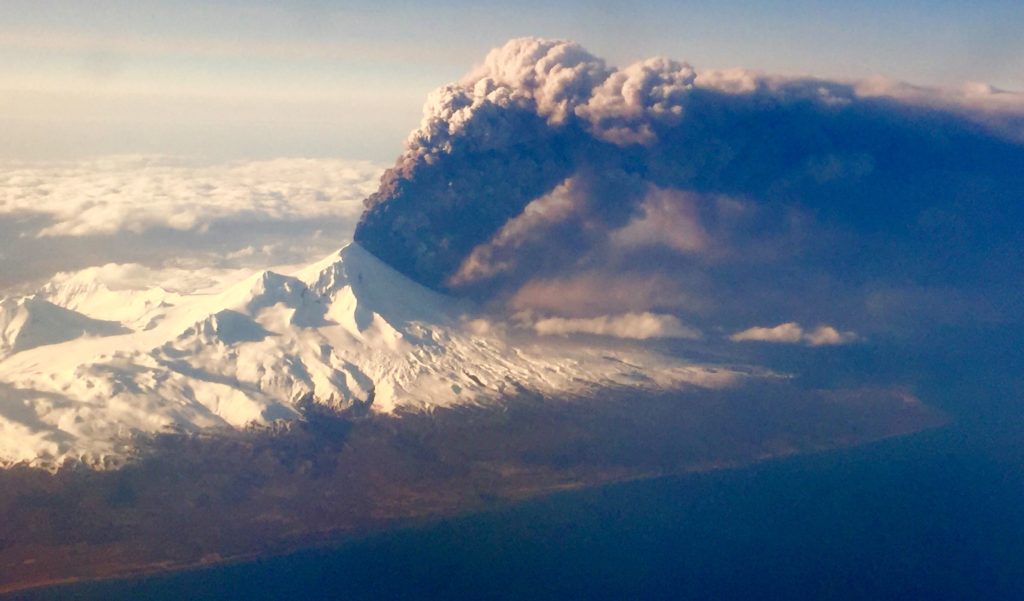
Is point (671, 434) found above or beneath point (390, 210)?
beneath

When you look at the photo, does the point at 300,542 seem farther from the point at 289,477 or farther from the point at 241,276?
the point at 241,276

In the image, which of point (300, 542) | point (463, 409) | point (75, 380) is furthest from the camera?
point (463, 409)

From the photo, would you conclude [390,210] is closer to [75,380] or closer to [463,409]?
[463,409]

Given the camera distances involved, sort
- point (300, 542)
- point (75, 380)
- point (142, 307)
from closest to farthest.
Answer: point (300, 542)
point (75, 380)
point (142, 307)

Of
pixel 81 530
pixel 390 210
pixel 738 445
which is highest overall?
pixel 390 210

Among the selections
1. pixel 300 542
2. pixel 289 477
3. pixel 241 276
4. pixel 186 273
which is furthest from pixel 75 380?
pixel 186 273

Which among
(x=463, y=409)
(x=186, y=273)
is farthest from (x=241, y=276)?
(x=463, y=409)

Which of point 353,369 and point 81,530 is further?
point 353,369
